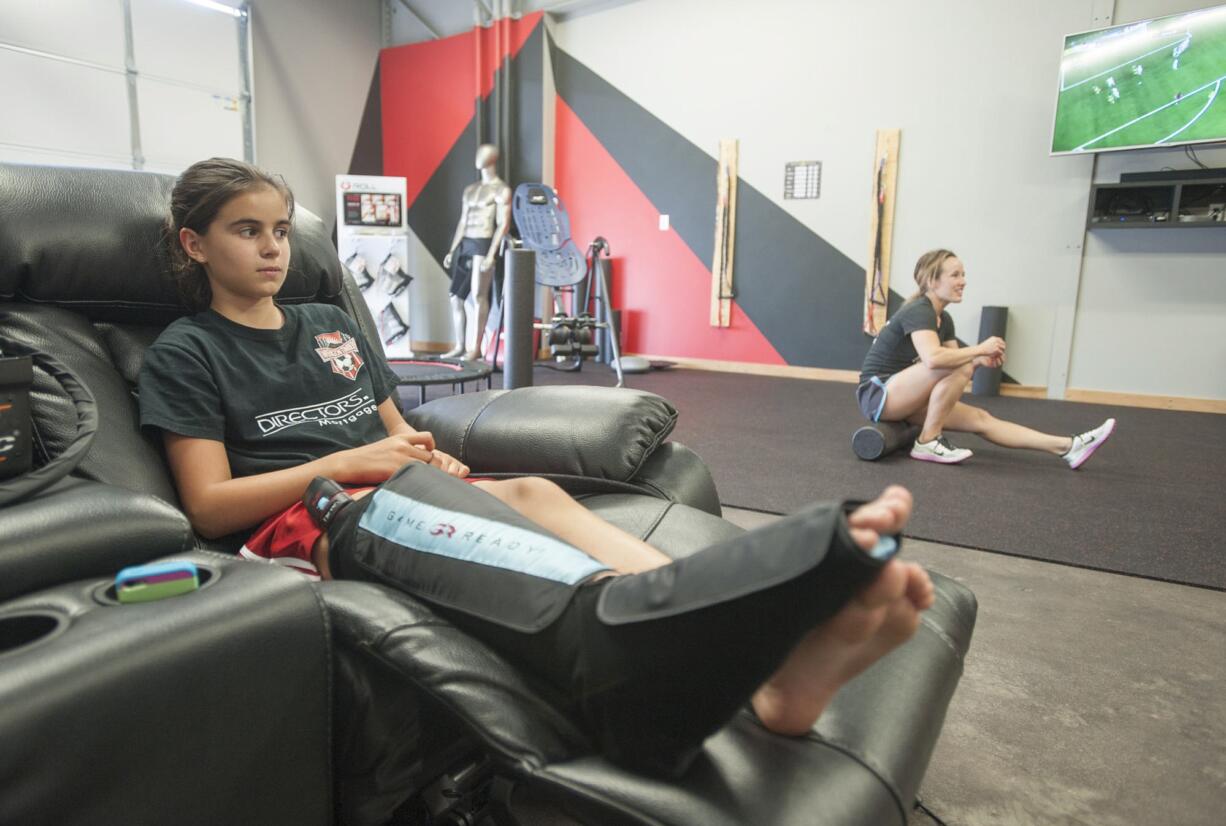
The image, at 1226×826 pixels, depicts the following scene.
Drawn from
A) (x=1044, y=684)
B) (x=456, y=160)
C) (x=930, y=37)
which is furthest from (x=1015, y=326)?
(x=456, y=160)

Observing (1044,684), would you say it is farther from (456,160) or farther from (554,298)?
(456,160)

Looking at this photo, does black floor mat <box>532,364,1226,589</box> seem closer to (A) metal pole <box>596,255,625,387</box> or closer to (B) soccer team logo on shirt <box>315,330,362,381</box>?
(A) metal pole <box>596,255,625,387</box>

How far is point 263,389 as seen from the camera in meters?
1.16

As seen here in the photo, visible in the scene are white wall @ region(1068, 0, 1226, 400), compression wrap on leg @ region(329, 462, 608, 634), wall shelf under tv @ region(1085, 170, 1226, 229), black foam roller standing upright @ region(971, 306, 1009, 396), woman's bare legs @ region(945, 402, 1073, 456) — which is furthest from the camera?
black foam roller standing upright @ region(971, 306, 1009, 396)

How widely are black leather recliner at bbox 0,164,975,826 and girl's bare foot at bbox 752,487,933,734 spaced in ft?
0.12

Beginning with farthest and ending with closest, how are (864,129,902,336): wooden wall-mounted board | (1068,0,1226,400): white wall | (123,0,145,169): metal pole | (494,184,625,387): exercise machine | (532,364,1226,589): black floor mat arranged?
(123,0,145,169): metal pole → (864,129,902,336): wooden wall-mounted board → (494,184,625,387): exercise machine → (1068,0,1226,400): white wall → (532,364,1226,589): black floor mat

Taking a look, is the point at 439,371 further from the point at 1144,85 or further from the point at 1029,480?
the point at 1144,85

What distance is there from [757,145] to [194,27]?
4.25 m

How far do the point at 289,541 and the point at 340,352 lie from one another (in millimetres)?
434

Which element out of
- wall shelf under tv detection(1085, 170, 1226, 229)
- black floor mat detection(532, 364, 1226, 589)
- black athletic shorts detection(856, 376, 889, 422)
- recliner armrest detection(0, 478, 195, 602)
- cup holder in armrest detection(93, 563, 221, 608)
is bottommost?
black floor mat detection(532, 364, 1226, 589)

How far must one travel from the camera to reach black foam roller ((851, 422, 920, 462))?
2.93 metres

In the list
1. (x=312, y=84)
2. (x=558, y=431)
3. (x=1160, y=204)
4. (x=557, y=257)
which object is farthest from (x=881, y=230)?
(x=312, y=84)

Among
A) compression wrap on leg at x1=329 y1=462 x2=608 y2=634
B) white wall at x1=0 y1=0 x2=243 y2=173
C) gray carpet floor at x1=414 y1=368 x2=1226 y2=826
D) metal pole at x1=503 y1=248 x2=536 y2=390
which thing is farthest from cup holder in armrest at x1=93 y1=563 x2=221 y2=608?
white wall at x1=0 y1=0 x2=243 y2=173

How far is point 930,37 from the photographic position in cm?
468
